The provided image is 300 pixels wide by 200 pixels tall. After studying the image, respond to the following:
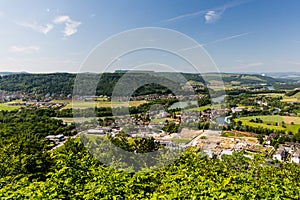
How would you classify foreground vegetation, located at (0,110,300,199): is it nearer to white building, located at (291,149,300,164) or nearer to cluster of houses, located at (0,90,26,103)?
white building, located at (291,149,300,164)

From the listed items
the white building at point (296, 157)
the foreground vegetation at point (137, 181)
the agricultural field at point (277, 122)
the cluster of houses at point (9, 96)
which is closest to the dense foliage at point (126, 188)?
the foreground vegetation at point (137, 181)

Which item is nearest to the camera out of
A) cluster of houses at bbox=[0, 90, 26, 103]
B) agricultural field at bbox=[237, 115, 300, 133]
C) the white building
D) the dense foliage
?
the dense foliage

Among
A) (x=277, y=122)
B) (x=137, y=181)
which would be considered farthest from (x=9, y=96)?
(x=277, y=122)

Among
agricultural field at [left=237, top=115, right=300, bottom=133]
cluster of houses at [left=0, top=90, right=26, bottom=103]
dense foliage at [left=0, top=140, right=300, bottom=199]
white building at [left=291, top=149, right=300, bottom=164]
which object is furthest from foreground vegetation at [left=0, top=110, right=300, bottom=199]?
cluster of houses at [left=0, top=90, right=26, bottom=103]

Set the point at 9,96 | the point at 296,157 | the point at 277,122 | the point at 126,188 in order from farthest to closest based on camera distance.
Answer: the point at 9,96, the point at 277,122, the point at 296,157, the point at 126,188

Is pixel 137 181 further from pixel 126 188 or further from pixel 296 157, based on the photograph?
pixel 296 157

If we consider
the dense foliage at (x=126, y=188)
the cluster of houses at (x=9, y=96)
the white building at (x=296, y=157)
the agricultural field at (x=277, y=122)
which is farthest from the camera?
the cluster of houses at (x=9, y=96)

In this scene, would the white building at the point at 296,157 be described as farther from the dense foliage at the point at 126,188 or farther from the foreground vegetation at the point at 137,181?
the dense foliage at the point at 126,188

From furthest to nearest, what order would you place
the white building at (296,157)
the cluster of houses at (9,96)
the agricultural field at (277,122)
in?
the cluster of houses at (9,96)
the agricultural field at (277,122)
the white building at (296,157)

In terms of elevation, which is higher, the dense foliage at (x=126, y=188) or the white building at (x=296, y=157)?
the dense foliage at (x=126, y=188)
